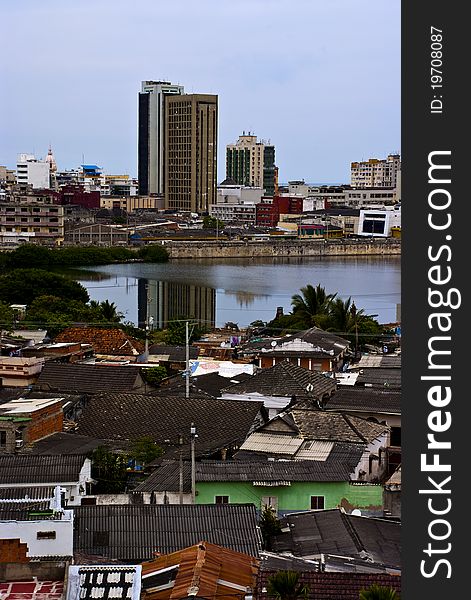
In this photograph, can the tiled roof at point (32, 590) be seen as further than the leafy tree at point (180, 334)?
No

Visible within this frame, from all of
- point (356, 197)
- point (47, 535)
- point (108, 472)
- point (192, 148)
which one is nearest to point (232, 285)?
point (108, 472)

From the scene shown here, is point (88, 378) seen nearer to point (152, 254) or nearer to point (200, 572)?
point (200, 572)

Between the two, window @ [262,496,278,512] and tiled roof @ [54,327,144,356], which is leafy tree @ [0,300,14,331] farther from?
window @ [262,496,278,512]

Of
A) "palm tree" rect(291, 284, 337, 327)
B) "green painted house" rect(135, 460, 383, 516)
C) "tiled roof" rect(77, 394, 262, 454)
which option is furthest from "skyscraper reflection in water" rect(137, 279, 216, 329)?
"green painted house" rect(135, 460, 383, 516)

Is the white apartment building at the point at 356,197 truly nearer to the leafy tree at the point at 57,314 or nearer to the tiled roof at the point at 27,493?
the leafy tree at the point at 57,314

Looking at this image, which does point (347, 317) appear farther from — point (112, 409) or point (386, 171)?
point (386, 171)

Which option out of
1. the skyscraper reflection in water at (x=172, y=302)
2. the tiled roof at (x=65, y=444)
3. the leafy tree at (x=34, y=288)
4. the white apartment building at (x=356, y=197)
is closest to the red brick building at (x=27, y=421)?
the tiled roof at (x=65, y=444)

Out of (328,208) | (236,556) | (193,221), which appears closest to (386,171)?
(328,208)
